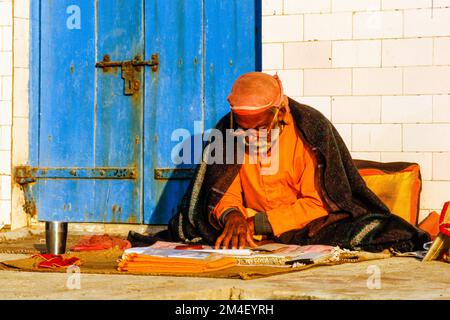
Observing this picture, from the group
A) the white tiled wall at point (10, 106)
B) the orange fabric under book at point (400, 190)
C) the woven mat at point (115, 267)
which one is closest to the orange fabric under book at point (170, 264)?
the woven mat at point (115, 267)

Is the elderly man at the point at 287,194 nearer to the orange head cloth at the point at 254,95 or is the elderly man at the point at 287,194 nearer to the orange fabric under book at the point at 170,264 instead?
the orange head cloth at the point at 254,95

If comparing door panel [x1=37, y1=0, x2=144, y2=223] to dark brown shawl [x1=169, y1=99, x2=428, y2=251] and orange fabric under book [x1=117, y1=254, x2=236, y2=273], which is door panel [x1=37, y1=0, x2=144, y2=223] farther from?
orange fabric under book [x1=117, y1=254, x2=236, y2=273]

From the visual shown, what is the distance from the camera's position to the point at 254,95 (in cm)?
680

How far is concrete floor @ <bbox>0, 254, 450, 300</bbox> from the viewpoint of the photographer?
4.72 meters

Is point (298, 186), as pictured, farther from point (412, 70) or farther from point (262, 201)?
point (412, 70)

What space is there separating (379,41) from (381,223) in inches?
67.7

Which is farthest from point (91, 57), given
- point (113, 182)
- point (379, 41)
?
point (379, 41)

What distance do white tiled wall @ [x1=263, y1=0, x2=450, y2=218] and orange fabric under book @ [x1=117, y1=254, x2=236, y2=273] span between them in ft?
7.61

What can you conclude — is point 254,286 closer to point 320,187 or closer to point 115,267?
point 115,267

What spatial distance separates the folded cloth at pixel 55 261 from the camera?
237 inches

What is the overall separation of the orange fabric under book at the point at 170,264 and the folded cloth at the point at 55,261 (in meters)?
0.36

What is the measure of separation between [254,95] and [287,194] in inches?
29.3

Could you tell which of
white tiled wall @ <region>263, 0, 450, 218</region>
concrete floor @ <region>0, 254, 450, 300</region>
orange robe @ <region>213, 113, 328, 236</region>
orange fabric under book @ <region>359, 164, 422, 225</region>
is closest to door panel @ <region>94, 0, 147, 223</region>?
white tiled wall @ <region>263, 0, 450, 218</region>
